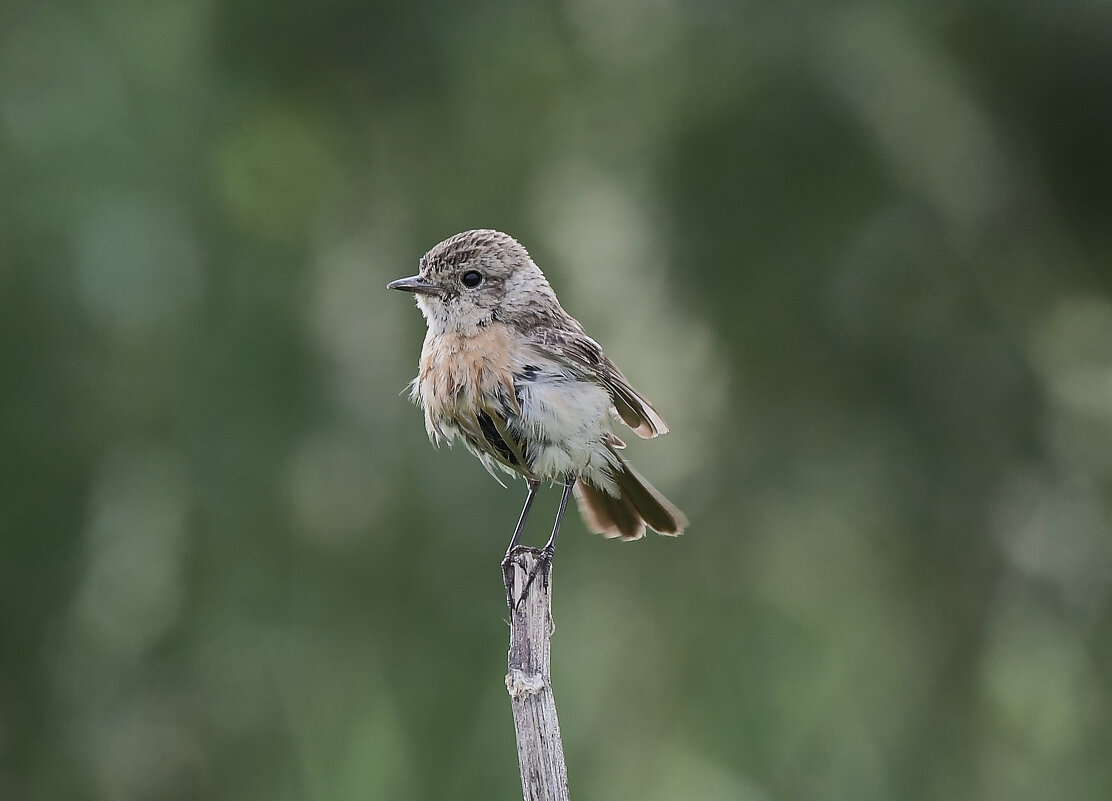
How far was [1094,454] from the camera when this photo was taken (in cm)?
356

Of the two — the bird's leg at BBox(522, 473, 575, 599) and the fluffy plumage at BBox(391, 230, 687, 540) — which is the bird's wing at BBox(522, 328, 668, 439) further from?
the bird's leg at BBox(522, 473, 575, 599)

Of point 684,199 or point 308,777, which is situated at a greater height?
point 684,199

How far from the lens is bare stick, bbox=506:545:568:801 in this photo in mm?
2492

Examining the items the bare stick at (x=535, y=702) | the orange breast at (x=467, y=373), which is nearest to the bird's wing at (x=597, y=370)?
the orange breast at (x=467, y=373)

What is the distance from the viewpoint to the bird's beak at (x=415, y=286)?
351 centimetres

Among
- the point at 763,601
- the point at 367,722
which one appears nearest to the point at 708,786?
the point at 763,601

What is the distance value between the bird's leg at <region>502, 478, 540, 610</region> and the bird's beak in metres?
0.61

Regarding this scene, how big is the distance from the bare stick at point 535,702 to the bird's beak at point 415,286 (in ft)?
3.28

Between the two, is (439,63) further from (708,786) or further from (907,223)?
(708,786)

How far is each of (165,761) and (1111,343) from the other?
303 centimetres

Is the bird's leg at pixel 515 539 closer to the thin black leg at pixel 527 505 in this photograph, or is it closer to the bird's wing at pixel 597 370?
the thin black leg at pixel 527 505

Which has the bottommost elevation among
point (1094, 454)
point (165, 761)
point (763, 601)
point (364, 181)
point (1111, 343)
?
point (165, 761)

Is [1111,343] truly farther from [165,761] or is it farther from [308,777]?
[165,761]

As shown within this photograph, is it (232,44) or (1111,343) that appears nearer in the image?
(1111,343)
